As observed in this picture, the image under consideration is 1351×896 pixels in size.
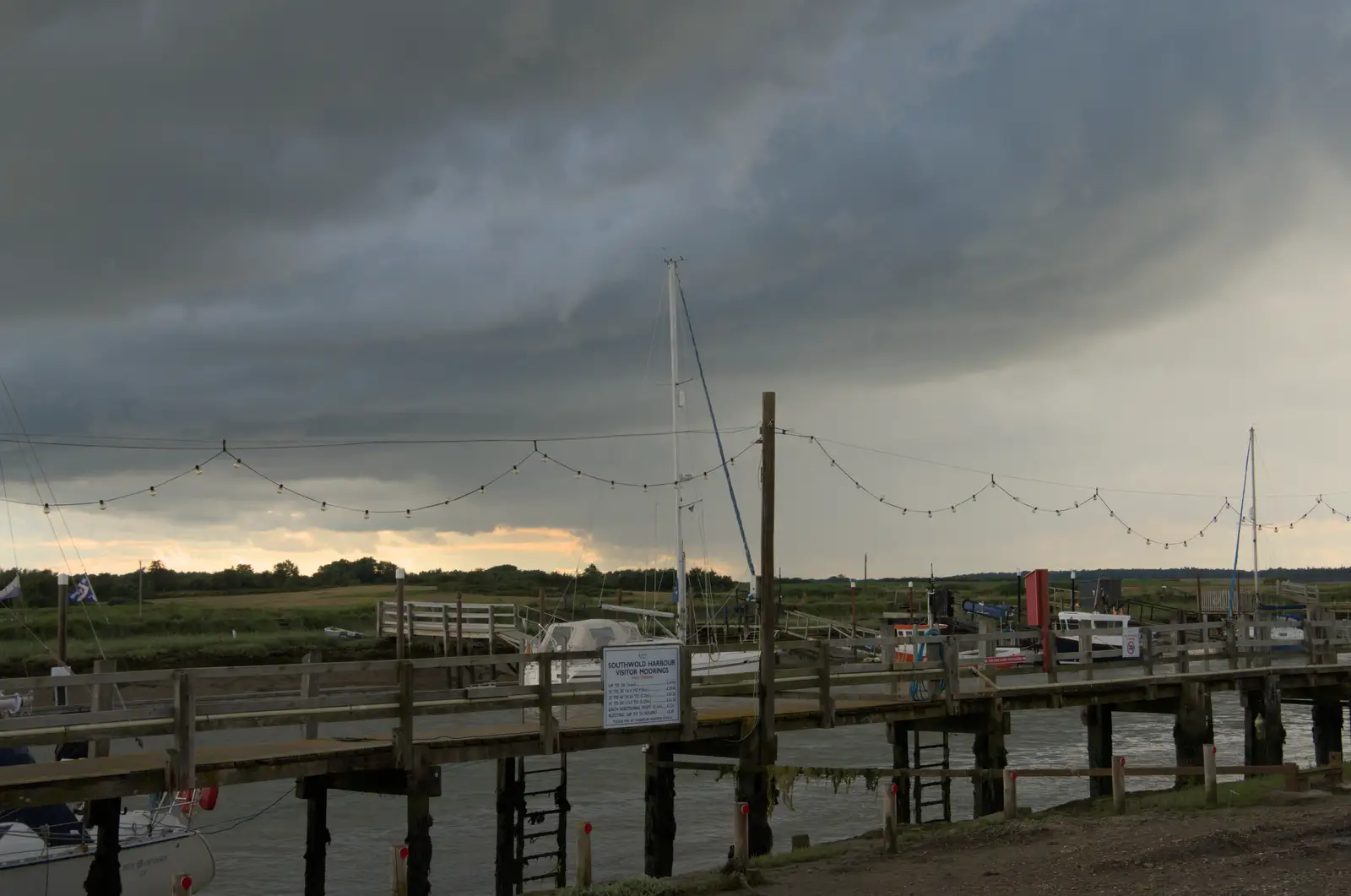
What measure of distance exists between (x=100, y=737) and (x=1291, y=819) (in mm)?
15920

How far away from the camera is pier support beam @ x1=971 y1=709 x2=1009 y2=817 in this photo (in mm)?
22734

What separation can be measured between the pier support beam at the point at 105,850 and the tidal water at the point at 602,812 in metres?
9.13

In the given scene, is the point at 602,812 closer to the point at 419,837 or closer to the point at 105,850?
the point at 419,837

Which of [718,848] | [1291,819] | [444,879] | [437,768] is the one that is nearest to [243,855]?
[444,879]

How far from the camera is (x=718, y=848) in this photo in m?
25.6

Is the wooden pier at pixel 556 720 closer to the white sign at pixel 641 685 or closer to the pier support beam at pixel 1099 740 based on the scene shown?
the pier support beam at pixel 1099 740

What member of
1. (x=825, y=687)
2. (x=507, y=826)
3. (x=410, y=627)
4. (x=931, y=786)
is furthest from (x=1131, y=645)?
(x=410, y=627)

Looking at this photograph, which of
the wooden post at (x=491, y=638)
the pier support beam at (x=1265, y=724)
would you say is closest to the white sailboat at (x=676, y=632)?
the wooden post at (x=491, y=638)

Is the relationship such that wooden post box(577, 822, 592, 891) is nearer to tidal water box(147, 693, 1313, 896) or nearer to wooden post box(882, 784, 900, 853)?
wooden post box(882, 784, 900, 853)

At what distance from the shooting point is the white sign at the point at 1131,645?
2648 centimetres

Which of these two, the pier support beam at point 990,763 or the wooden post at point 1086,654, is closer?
the pier support beam at point 990,763

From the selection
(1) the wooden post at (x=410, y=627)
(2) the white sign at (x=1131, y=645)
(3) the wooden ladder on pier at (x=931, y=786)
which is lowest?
(3) the wooden ladder on pier at (x=931, y=786)

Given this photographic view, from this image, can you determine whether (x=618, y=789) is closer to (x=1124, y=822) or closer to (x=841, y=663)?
(x=841, y=663)

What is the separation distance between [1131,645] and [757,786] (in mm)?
11391
